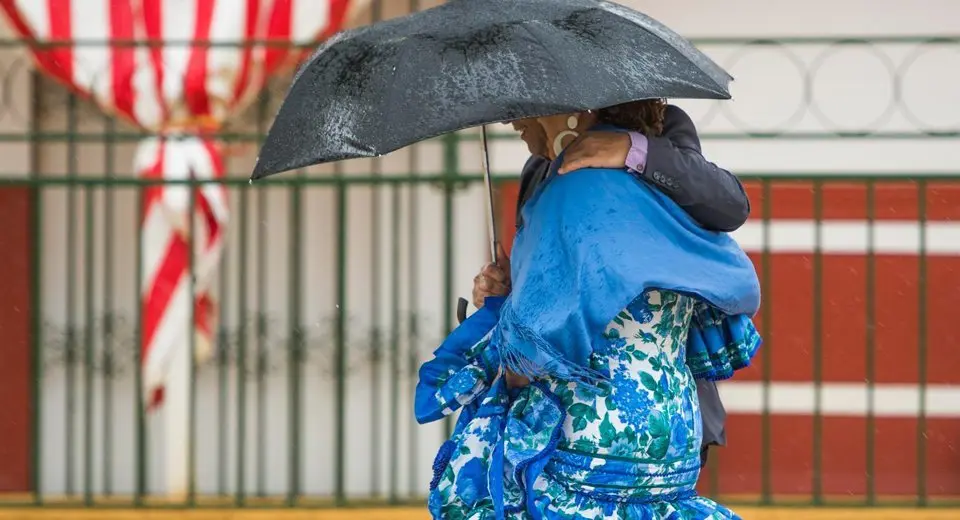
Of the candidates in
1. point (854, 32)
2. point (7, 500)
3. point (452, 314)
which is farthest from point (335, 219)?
point (854, 32)

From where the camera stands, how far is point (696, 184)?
9.84 feet

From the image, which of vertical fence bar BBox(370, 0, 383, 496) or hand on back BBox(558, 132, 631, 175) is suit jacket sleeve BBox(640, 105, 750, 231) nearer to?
hand on back BBox(558, 132, 631, 175)

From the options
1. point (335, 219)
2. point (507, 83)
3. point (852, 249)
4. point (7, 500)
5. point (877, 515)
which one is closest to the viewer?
point (507, 83)

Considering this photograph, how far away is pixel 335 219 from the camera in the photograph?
7.72 meters

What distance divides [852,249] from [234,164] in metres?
2.89

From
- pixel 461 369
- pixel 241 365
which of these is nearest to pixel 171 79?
pixel 241 365

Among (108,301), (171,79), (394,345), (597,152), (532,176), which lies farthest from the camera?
(108,301)

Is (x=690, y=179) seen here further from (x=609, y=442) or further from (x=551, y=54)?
(x=609, y=442)

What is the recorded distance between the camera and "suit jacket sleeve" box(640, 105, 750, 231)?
299cm

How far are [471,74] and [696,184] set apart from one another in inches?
18.4

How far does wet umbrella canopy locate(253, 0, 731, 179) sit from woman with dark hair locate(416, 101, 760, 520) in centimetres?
18

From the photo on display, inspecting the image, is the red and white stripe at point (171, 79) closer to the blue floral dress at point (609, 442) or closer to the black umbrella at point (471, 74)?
the black umbrella at point (471, 74)

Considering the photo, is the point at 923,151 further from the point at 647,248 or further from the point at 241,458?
the point at 647,248

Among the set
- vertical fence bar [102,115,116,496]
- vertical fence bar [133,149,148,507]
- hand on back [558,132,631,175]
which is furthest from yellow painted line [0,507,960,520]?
hand on back [558,132,631,175]
